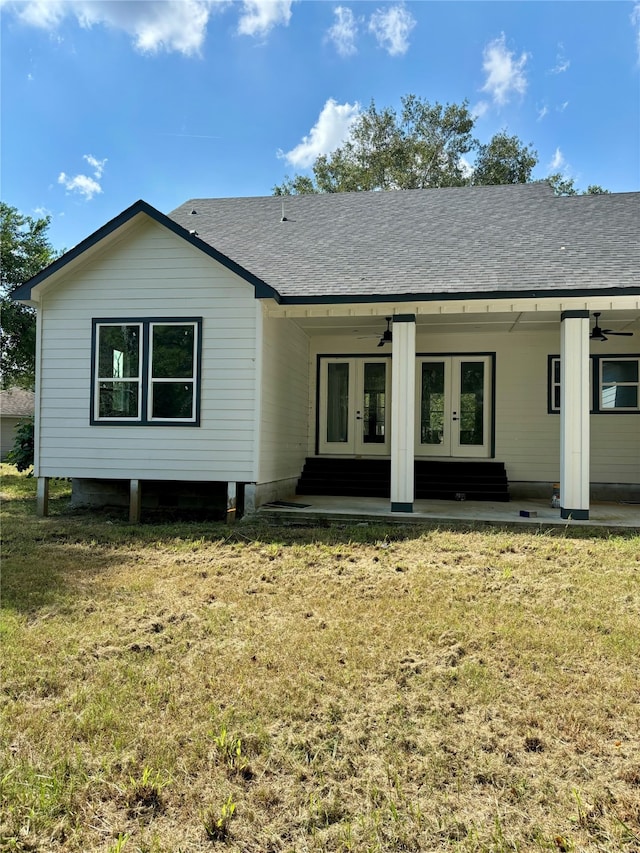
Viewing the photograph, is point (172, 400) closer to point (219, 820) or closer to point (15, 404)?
point (219, 820)

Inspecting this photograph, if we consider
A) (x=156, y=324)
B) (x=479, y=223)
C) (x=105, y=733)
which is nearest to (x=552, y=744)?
(x=105, y=733)

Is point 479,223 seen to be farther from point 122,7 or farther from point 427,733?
point 427,733

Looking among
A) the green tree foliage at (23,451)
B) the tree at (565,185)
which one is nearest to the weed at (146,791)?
the green tree foliage at (23,451)

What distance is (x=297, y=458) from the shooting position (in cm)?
1012

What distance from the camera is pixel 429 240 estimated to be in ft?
31.1

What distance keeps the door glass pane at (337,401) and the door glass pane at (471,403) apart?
224cm

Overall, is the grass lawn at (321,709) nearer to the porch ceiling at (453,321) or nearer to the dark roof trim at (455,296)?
the dark roof trim at (455,296)

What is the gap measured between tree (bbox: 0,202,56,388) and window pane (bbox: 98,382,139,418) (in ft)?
26.2

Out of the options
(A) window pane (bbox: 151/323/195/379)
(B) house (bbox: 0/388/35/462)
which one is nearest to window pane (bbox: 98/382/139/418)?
(A) window pane (bbox: 151/323/195/379)

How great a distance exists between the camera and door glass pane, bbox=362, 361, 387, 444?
10742mm

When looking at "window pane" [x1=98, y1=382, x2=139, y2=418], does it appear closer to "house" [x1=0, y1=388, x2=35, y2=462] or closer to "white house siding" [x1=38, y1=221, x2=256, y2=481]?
"white house siding" [x1=38, y1=221, x2=256, y2=481]

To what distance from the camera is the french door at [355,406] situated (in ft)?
35.2

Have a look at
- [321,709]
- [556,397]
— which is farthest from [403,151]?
[321,709]

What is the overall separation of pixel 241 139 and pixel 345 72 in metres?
4.48
